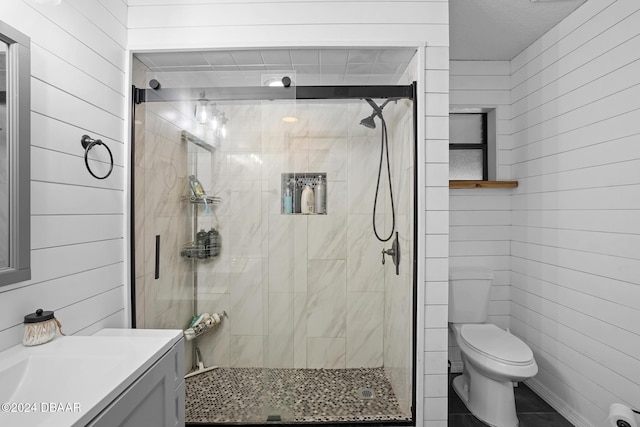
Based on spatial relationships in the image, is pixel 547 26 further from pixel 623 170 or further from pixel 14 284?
pixel 14 284

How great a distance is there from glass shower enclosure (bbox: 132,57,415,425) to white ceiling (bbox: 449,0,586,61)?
0.78 m

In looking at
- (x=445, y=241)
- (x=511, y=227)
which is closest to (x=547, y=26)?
(x=511, y=227)

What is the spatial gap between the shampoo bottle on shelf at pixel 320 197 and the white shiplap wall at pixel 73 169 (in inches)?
42.5

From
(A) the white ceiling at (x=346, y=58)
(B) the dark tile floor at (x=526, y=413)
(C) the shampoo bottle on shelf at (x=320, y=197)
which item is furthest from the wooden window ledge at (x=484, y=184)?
(B) the dark tile floor at (x=526, y=413)

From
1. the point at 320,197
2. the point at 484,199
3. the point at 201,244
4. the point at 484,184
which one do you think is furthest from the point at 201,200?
the point at 484,199

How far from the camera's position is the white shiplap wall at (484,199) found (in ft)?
8.65

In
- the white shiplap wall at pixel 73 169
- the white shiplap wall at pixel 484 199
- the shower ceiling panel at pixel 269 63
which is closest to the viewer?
the white shiplap wall at pixel 73 169

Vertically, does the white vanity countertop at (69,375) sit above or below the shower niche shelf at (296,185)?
below

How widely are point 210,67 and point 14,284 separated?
1.37 metres

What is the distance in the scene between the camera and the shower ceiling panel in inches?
71.7

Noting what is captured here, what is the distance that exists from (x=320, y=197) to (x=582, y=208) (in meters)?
1.58

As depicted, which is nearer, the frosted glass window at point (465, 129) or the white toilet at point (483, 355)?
the white toilet at point (483, 355)

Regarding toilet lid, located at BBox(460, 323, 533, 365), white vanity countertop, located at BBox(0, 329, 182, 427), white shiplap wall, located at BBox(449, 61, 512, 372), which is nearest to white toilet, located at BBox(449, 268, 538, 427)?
toilet lid, located at BBox(460, 323, 533, 365)

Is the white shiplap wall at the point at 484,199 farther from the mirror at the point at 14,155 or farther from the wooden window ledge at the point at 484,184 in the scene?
the mirror at the point at 14,155
